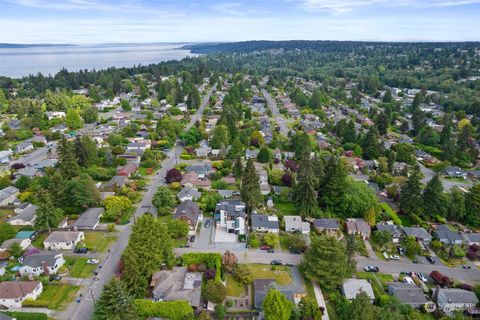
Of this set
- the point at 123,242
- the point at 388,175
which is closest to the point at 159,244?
the point at 123,242

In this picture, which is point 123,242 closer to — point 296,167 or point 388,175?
point 296,167

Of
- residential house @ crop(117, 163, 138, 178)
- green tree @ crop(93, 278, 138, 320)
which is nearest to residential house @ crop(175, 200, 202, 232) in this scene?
green tree @ crop(93, 278, 138, 320)

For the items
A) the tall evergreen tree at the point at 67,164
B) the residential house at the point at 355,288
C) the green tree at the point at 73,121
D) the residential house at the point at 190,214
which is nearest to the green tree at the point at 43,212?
the tall evergreen tree at the point at 67,164

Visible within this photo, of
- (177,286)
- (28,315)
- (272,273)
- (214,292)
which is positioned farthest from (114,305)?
(272,273)

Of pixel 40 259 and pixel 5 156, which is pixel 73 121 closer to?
pixel 5 156

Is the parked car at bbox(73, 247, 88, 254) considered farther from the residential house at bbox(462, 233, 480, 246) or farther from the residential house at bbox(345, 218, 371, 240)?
the residential house at bbox(462, 233, 480, 246)

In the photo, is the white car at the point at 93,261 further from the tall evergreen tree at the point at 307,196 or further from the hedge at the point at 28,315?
the tall evergreen tree at the point at 307,196

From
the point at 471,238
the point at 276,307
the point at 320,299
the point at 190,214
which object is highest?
the point at 276,307
